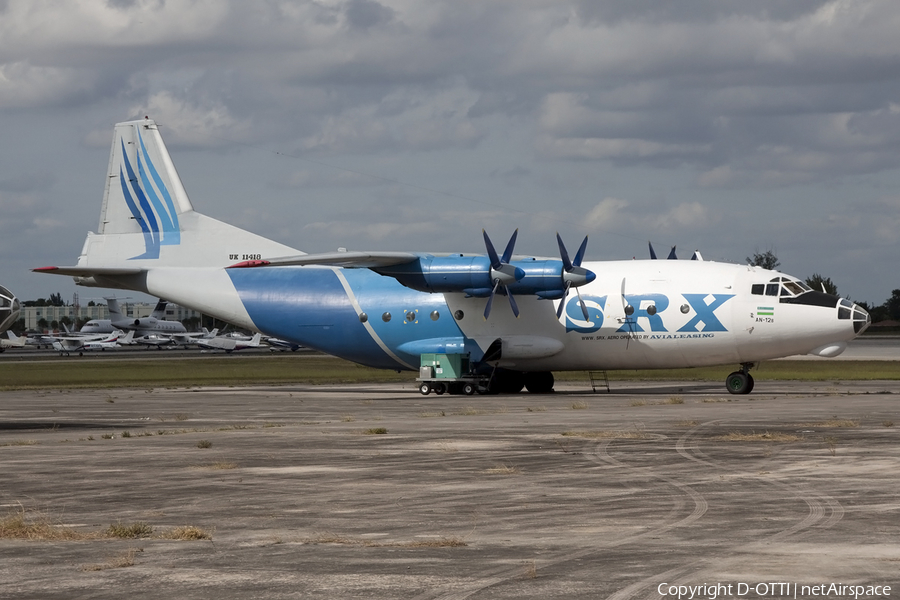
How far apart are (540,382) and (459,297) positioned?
572 centimetres

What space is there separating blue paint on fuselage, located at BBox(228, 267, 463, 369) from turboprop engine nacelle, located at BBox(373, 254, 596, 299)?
2202 mm

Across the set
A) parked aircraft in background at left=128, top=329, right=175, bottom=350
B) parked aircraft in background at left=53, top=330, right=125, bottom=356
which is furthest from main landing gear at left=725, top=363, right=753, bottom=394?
Answer: parked aircraft in background at left=128, top=329, right=175, bottom=350

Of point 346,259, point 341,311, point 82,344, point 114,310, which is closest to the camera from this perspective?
point 346,259

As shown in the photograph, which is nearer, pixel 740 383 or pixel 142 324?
pixel 740 383

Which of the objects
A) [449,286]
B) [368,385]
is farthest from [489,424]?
[368,385]

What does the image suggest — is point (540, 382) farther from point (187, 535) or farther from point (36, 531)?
point (36, 531)

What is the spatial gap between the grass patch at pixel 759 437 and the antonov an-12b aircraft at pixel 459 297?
663 inches

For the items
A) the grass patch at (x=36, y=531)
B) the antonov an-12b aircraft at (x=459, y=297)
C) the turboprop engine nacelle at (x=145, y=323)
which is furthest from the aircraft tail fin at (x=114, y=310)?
the grass patch at (x=36, y=531)

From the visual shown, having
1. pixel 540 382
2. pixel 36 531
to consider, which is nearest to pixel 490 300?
pixel 540 382

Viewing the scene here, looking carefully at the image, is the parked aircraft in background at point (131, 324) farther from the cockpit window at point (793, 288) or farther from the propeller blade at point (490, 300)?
the cockpit window at point (793, 288)

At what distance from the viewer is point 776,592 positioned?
8656 mm

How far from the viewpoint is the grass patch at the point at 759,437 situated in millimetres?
21859

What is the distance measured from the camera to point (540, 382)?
45781mm

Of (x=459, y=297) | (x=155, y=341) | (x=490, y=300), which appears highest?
(x=459, y=297)
